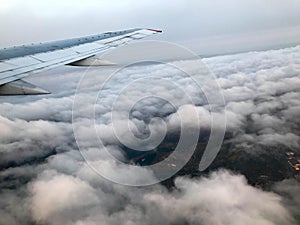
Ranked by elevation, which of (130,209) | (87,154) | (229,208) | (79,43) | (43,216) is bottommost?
(229,208)

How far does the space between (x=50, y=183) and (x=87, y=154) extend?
1409 inches

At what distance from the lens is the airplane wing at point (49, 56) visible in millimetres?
9953

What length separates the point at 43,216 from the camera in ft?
481

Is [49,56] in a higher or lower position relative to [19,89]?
higher

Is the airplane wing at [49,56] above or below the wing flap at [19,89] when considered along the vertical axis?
above

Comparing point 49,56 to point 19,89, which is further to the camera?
point 49,56

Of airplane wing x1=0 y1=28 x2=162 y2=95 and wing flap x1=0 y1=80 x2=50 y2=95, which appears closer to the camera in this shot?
wing flap x1=0 y1=80 x2=50 y2=95

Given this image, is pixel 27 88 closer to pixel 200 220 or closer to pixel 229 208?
pixel 200 220

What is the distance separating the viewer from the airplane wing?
995 cm

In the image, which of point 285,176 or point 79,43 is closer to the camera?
point 79,43

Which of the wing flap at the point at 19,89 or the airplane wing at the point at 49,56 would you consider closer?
the wing flap at the point at 19,89

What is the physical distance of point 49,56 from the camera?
13398mm

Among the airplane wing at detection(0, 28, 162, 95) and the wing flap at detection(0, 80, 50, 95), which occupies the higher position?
the airplane wing at detection(0, 28, 162, 95)

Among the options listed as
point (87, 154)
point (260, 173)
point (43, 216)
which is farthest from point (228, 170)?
point (43, 216)
